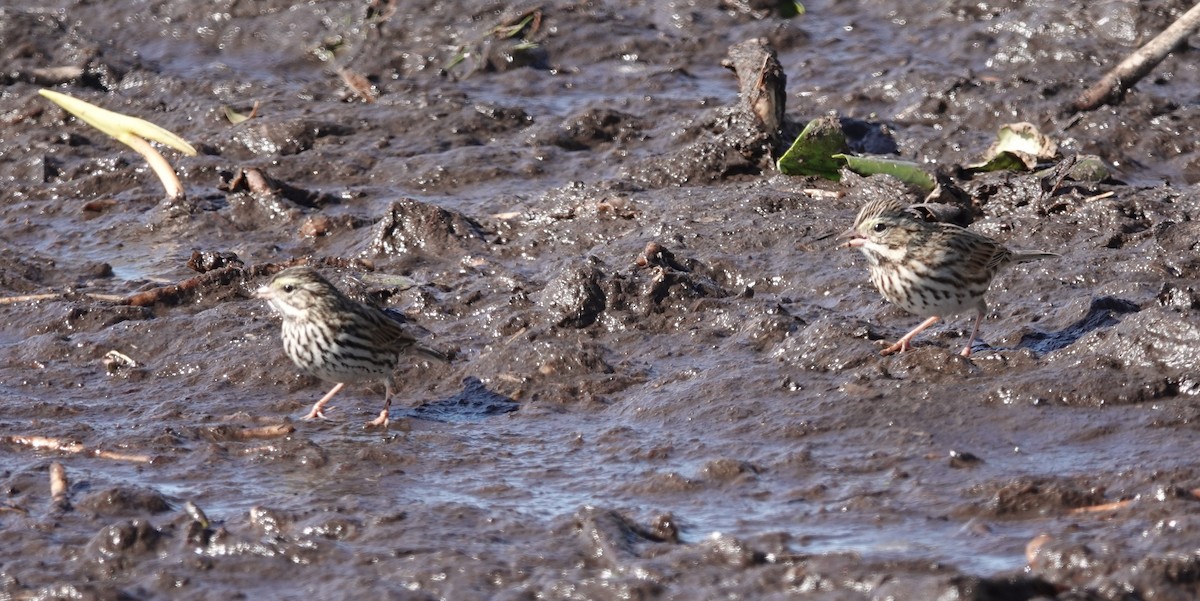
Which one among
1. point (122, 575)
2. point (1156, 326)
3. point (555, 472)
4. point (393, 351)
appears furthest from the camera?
point (393, 351)

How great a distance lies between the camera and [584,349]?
9742 millimetres

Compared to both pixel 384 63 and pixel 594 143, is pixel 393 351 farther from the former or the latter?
pixel 384 63

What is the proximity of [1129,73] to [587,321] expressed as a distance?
5951 mm

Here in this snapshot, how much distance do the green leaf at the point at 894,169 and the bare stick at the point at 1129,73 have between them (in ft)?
7.58

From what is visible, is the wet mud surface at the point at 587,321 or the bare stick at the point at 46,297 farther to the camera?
the bare stick at the point at 46,297

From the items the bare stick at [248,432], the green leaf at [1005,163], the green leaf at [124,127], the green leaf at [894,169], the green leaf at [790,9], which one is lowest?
the green leaf at [1005,163]

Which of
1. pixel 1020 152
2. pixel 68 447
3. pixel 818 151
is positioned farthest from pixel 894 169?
pixel 68 447

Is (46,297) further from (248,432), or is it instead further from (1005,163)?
(1005,163)

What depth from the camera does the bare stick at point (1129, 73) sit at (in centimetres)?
1275

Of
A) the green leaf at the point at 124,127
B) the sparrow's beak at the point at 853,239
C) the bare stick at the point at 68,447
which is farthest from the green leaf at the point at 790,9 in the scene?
the bare stick at the point at 68,447

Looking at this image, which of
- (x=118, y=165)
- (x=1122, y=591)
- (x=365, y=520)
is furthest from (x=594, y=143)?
(x=1122, y=591)

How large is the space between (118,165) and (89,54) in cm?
309

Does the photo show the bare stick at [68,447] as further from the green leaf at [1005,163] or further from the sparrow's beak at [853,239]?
the green leaf at [1005,163]

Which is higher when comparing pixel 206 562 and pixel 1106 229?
pixel 206 562
